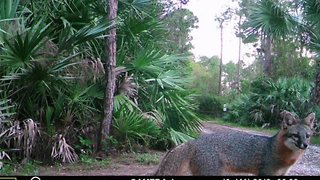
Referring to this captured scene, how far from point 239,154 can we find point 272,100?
61.8ft

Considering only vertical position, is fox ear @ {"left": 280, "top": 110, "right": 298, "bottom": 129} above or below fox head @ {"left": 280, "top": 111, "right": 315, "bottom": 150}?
above

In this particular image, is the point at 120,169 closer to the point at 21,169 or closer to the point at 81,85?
the point at 21,169

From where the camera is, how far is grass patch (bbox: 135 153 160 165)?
9.51 m

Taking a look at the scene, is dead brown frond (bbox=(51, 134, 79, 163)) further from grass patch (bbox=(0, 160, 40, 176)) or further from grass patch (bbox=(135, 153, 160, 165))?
grass patch (bbox=(135, 153, 160, 165))

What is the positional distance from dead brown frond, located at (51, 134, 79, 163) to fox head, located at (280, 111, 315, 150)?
4.73m

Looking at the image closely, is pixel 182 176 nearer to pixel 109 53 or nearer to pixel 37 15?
pixel 109 53

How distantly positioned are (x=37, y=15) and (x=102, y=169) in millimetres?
3538

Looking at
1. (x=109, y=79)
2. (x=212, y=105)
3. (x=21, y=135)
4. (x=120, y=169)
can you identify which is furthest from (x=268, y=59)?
(x=21, y=135)

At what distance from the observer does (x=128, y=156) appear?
1014cm

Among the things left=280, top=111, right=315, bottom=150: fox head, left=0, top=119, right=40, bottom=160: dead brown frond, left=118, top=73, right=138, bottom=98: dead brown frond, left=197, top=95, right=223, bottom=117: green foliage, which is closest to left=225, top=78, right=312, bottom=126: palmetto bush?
left=197, top=95, right=223, bottom=117: green foliage

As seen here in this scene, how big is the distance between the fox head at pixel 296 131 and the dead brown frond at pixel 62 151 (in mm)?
4729

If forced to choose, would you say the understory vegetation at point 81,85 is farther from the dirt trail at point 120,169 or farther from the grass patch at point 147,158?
the dirt trail at point 120,169

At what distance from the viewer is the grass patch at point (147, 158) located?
9.51 metres

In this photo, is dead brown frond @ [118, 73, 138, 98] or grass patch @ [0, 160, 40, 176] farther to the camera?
dead brown frond @ [118, 73, 138, 98]
